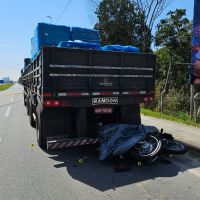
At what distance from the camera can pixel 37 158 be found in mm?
7055

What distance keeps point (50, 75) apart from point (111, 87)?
1.50 metres

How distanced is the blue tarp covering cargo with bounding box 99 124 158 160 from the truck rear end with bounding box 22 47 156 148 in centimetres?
32

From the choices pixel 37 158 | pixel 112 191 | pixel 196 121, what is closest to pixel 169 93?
pixel 196 121

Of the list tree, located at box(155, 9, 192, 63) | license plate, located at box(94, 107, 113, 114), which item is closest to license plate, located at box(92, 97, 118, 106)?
license plate, located at box(94, 107, 113, 114)

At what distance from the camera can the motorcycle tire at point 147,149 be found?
20.1 feet

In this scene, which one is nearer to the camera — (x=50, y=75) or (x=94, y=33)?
(x=50, y=75)

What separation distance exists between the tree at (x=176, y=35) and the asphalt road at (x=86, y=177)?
18.3m

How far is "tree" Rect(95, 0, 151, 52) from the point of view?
2859 cm

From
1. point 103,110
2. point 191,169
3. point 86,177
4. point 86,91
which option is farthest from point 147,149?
point 86,91

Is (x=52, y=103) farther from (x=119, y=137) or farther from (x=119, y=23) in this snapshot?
(x=119, y=23)

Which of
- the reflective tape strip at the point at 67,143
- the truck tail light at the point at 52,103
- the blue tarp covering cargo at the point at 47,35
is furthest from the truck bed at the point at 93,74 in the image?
the blue tarp covering cargo at the point at 47,35

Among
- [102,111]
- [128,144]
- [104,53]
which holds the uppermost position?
[104,53]

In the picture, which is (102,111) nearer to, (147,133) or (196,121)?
(147,133)

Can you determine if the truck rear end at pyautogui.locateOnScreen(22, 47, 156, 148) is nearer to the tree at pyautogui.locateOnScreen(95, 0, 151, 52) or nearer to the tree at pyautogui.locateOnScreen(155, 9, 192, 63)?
the tree at pyautogui.locateOnScreen(155, 9, 192, 63)
